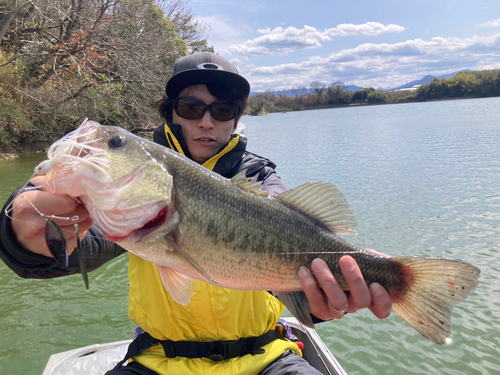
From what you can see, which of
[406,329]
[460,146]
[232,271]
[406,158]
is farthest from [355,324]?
[460,146]

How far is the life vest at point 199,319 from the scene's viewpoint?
2.57m

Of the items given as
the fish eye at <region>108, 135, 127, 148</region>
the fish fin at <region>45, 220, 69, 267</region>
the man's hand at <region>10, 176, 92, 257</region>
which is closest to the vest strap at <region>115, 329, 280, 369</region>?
the man's hand at <region>10, 176, 92, 257</region>

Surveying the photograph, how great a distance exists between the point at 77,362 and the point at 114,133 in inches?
105

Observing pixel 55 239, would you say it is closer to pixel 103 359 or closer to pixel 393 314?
pixel 103 359

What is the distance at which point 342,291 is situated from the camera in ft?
7.02

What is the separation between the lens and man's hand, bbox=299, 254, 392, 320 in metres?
2.08

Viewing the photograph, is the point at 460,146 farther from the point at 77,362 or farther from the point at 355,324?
the point at 77,362

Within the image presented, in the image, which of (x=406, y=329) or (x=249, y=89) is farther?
(x=406, y=329)

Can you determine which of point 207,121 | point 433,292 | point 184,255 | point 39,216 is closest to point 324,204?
point 433,292

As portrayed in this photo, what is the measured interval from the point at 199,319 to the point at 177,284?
0.64 m

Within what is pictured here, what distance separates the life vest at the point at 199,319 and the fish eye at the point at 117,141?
1089 mm

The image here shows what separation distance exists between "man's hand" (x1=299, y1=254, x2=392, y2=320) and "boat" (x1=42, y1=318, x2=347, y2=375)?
1387mm

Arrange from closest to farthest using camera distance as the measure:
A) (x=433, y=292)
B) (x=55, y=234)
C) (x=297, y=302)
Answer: (x=55, y=234), (x=433, y=292), (x=297, y=302)

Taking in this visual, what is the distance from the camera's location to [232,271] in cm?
208
